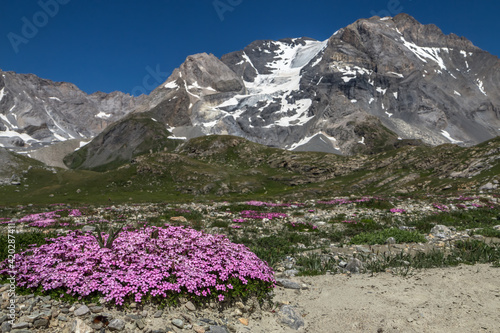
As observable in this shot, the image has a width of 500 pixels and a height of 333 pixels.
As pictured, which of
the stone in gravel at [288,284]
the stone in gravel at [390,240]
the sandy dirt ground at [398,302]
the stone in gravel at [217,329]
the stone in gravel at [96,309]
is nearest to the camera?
the stone in gravel at [96,309]

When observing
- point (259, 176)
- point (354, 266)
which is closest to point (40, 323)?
point (354, 266)

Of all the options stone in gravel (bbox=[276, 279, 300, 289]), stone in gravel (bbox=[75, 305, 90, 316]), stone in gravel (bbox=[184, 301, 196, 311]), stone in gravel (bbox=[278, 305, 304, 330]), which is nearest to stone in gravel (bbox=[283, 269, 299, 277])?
stone in gravel (bbox=[276, 279, 300, 289])

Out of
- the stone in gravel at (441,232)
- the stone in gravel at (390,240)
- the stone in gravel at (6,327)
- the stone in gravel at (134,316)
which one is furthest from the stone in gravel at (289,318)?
the stone in gravel at (441,232)

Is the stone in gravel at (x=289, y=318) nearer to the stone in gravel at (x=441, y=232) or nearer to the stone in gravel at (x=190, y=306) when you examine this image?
the stone in gravel at (x=190, y=306)

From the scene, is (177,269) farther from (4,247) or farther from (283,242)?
(283,242)

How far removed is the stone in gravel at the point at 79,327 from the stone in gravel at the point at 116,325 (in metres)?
0.35

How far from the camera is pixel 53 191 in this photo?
80.8 metres

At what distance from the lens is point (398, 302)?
857 centimetres

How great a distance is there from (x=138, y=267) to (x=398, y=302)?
7.30m

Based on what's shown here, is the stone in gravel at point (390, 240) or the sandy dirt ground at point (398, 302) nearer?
the sandy dirt ground at point (398, 302)

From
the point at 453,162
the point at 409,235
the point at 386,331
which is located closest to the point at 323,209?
the point at 409,235

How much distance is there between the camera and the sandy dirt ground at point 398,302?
Result: 7.42 metres

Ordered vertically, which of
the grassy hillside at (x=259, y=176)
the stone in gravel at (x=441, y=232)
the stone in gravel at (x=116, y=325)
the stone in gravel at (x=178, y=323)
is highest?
the grassy hillside at (x=259, y=176)

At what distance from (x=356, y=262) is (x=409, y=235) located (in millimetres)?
6079
